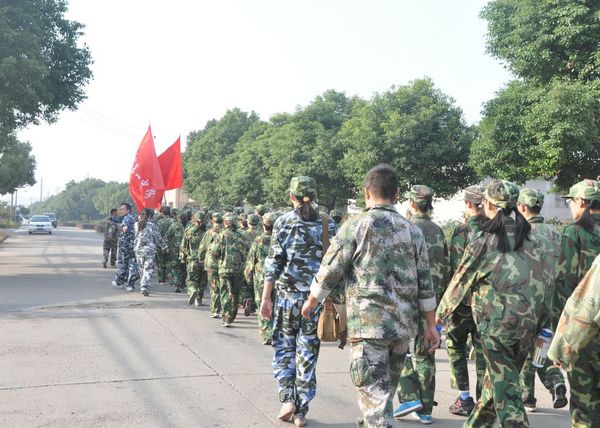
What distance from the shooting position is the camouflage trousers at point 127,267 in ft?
47.6

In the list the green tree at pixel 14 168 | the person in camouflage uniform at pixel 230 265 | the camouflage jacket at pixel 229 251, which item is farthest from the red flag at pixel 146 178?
the green tree at pixel 14 168

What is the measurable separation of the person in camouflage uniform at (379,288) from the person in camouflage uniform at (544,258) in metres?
0.94

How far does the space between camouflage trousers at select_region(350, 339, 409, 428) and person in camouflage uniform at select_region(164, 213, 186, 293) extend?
1118 centimetres

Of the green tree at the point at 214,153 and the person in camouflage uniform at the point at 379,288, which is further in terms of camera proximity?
the green tree at the point at 214,153

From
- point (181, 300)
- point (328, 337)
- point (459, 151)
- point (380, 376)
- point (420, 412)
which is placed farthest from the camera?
point (459, 151)

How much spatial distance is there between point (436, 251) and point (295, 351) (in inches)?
60.9

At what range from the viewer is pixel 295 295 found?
555 cm

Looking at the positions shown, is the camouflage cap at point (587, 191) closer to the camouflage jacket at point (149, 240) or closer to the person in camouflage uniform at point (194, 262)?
the person in camouflage uniform at point (194, 262)

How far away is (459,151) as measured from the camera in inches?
1008

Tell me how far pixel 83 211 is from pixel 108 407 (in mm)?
148866

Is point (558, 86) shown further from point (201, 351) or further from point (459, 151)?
point (201, 351)

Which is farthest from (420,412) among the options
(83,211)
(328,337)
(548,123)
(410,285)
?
(83,211)

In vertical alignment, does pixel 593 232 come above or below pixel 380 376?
above

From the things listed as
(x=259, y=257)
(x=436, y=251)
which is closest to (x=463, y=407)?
(x=436, y=251)
